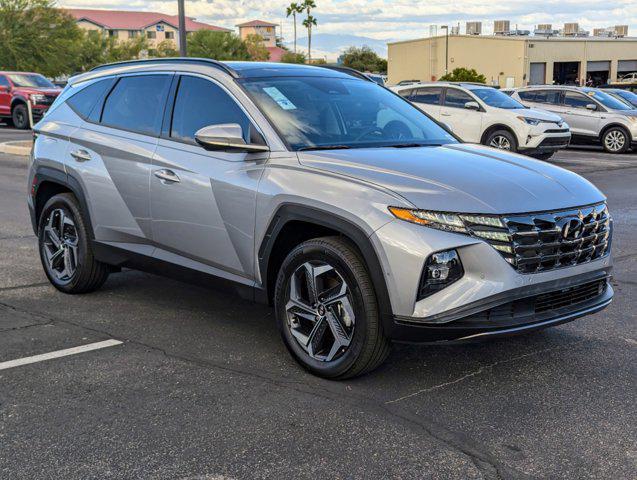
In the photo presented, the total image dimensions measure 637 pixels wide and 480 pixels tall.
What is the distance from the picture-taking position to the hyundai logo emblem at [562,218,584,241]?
4137 mm

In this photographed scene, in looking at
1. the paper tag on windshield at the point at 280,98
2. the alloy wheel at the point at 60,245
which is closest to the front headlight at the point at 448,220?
the paper tag on windshield at the point at 280,98

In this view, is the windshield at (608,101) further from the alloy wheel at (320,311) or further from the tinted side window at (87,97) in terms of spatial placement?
the alloy wheel at (320,311)

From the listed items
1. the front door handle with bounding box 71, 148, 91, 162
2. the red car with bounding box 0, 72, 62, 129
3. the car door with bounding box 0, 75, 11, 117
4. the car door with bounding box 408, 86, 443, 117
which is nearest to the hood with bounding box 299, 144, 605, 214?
the front door handle with bounding box 71, 148, 91, 162

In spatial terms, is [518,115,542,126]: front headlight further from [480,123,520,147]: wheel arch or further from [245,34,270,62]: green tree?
[245,34,270,62]: green tree

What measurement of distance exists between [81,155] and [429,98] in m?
13.8

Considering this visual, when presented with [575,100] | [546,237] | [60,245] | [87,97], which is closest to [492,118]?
[575,100]

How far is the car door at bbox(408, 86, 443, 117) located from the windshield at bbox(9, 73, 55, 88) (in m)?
14.2

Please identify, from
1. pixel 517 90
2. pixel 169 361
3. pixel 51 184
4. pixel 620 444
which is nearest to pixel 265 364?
pixel 169 361

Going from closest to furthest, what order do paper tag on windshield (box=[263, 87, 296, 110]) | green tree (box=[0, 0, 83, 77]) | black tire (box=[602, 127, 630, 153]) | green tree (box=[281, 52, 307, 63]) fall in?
paper tag on windshield (box=[263, 87, 296, 110]), black tire (box=[602, 127, 630, 153]), green tree (box=[0, 0, 83, 77]), green tree (box=[281, 52, 307, 63])

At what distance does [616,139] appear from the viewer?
20547 mm

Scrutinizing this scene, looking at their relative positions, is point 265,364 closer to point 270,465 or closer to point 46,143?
point 270,465

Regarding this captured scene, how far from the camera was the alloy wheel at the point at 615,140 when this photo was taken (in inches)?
804

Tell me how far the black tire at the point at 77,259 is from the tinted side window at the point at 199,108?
123 cm

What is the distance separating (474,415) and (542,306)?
671 millimetres
